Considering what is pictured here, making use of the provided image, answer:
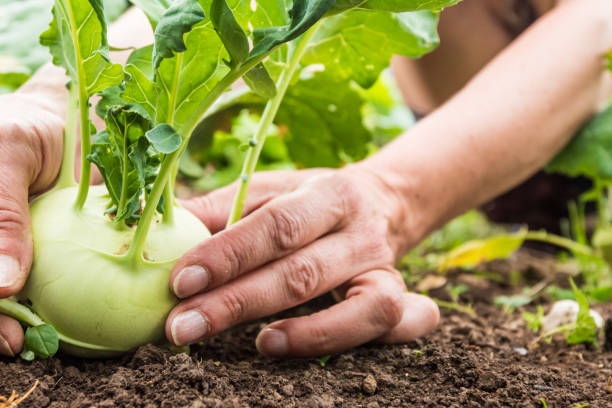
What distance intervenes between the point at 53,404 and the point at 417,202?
3.50 ft

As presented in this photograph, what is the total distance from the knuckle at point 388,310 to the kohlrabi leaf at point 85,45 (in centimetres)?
65

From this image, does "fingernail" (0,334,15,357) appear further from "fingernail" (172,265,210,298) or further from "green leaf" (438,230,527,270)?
"green leaf" (438,230,527,270)

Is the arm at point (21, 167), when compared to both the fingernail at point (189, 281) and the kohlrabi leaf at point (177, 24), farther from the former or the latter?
the kohlrabi leaf at point (177, 24)

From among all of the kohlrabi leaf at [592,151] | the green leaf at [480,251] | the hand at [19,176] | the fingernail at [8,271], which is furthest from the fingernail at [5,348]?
the kohlrabi leaf at [592,151]

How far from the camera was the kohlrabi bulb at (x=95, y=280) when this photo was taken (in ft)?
3.03

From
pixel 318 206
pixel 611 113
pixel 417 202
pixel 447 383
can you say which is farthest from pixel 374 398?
pixel 611 113

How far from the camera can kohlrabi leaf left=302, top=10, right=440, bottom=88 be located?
4.15 ft

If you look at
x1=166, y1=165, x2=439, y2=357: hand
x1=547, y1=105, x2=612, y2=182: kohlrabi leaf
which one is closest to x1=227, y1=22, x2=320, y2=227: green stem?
x1=166, y1=165, x2=439, y2=357: hand

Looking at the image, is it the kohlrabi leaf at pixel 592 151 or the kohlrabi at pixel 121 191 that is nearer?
the kohlrabi at pixel 121 191

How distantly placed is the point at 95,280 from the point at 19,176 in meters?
0.23

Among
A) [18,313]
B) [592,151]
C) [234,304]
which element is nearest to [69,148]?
[18,313]

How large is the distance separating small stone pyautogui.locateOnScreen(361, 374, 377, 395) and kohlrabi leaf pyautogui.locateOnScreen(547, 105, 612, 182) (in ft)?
4.63

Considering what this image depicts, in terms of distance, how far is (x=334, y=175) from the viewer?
4.31ft

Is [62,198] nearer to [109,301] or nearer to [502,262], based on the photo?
[109,301]
